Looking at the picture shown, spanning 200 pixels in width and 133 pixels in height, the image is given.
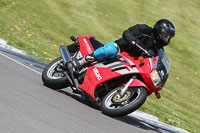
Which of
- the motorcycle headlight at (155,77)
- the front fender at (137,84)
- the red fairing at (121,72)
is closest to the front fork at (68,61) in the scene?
the red fairing at (121,72)

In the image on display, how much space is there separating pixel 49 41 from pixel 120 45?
6.75 metres

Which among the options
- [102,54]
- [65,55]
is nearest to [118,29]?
[65,55]

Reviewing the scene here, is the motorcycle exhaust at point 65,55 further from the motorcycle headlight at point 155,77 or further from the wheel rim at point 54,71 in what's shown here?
the motorcycle headlight at point 155,77

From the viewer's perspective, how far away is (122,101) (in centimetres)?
628

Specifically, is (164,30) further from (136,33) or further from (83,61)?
(83,61)

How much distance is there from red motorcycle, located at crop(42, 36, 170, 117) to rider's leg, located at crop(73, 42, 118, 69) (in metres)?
0.11

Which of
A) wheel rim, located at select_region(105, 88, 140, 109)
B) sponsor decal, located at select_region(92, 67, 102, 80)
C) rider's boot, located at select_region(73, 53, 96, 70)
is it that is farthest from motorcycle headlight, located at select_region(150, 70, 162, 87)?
rider's boot, located at select_region(73, 53, 96, 70)

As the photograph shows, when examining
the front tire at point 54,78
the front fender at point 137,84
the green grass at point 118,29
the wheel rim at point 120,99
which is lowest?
the green grass at point 118,29

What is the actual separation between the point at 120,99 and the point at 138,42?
1039 mm

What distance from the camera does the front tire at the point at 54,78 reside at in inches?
276

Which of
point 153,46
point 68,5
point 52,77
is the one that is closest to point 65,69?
point 52,77

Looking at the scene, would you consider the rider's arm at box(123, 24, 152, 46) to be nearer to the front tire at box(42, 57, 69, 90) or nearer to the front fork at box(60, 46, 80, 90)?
the front fork at box(60, 46, 80, 90)

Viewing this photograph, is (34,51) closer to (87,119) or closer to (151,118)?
(151,118)

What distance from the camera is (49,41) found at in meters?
13.4
